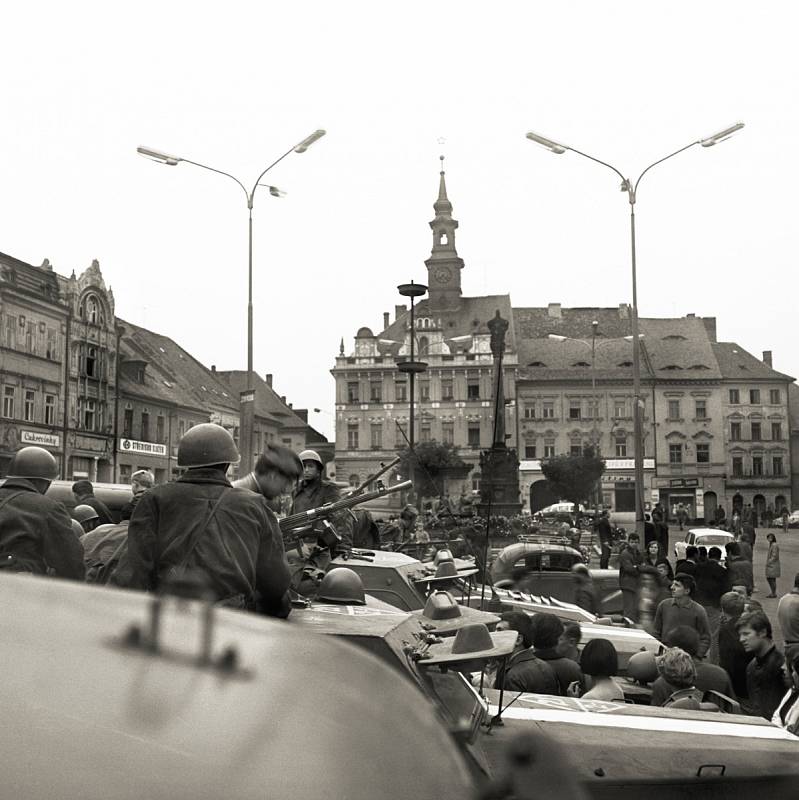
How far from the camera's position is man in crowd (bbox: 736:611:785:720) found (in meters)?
8.88

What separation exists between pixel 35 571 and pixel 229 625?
4.35 meters

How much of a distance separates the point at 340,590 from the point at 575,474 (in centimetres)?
6454

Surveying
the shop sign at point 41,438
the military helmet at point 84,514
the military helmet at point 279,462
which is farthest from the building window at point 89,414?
the military helmet at point 279,462

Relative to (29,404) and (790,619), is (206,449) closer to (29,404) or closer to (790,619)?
(790,619)

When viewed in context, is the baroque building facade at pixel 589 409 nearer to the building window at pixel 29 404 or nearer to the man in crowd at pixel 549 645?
the building window at pixel 29 404

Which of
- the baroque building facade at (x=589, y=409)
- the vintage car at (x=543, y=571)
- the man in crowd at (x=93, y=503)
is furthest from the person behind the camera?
the baroque building facade at (x=589, y=409)

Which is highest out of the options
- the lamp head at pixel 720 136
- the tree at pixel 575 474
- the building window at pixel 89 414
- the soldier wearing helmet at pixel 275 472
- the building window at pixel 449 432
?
the lamp head at pixel 720 136

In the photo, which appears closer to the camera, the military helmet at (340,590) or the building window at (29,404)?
the military helmet at (340,590)

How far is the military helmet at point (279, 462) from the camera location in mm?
6008

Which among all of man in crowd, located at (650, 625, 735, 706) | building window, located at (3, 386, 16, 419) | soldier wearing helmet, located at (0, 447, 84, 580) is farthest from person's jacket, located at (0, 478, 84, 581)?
building window, located at (3, 386, 16, 419)

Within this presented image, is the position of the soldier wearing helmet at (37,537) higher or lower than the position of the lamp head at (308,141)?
→ lower

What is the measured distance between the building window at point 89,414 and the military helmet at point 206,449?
56.3 meters

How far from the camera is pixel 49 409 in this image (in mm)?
56688

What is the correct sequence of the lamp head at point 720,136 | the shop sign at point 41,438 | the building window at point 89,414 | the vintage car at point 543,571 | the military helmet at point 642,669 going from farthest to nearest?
the building window at point 89,414 → the shop sign at point 41,438 → the lamp head at point 720,136 → the vintage car at point 543,571 → the military helmet at point 642,669
